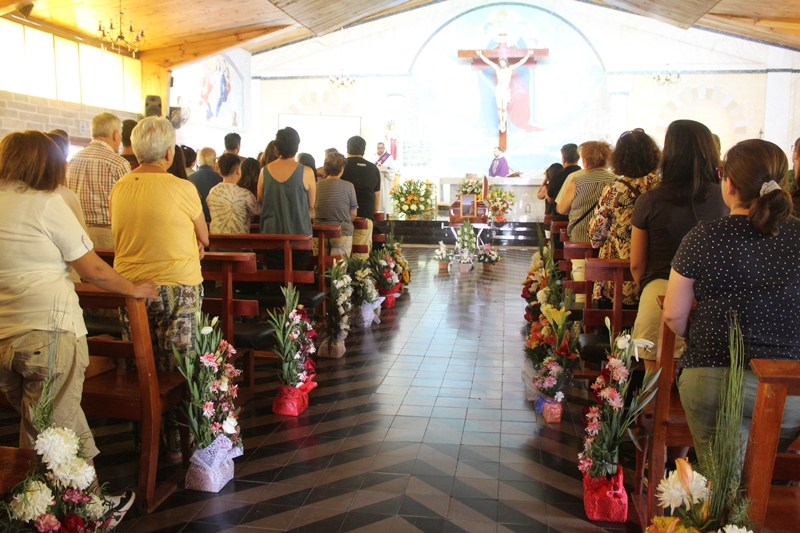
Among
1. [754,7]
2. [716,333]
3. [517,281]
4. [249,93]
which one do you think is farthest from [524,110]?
[716,333]

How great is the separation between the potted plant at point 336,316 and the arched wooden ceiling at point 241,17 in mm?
4580

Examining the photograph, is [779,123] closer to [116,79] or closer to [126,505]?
[116,79]

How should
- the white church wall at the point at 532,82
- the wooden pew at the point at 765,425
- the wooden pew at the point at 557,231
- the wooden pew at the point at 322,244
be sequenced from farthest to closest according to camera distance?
the white church wall at the point at 532,82, the wooden pew at the point at 557,231, the wooden pew at the point at 322,244, the wooden pew at the point at 765,425

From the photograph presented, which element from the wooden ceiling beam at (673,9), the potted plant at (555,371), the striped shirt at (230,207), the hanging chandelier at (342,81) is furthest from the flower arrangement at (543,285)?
the hanging chandelier at (342,81)

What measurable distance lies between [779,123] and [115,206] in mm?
14714

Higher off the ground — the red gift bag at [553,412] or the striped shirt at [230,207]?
the striped shirt at [230,207]

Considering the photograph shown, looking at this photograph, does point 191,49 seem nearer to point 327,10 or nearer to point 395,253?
point 327,10

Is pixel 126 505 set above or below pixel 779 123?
below

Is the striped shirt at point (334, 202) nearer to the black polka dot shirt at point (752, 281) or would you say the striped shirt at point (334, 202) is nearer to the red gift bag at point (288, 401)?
the red gift bag at point (288, 401)

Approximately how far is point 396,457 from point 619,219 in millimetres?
1562

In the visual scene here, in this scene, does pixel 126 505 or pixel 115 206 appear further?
pixel 115 206

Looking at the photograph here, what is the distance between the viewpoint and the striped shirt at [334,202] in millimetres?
5648

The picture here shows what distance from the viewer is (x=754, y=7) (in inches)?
452

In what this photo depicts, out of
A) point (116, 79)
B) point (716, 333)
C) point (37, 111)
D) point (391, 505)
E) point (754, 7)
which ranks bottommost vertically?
point (391, 505)
